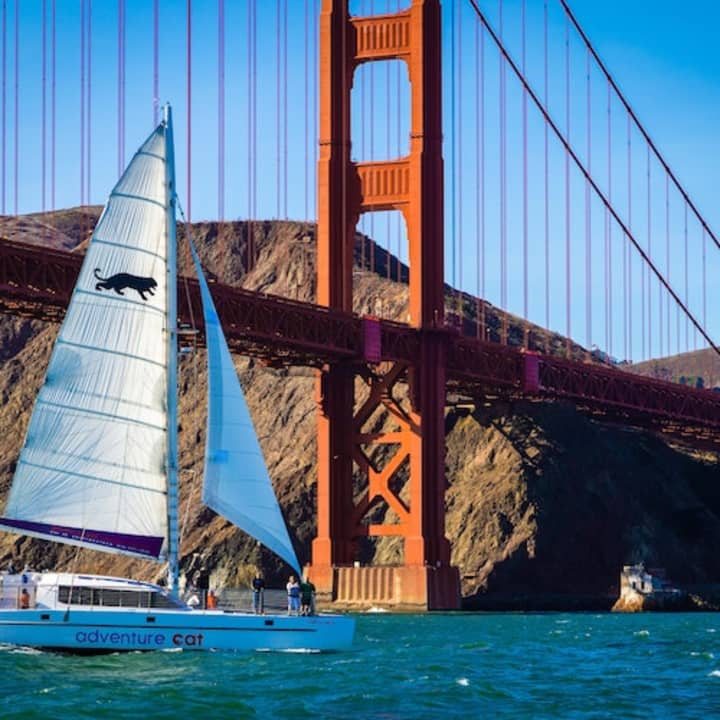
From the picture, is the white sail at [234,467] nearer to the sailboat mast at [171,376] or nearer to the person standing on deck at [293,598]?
the person standing on deck at [293,598]

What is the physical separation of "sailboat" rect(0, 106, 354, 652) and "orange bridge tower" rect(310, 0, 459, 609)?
36.2 meters

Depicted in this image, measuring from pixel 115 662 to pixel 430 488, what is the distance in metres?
42.3

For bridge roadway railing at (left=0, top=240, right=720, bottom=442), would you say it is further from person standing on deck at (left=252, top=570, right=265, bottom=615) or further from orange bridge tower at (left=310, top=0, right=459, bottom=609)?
person standing on deck at (left=252, top=570, right=265, bottom=615)

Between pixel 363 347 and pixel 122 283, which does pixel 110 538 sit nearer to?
pixel 122 283

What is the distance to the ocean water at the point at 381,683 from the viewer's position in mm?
34156

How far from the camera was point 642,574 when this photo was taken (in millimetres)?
91188

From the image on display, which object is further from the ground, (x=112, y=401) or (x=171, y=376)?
(x=171, y=376)

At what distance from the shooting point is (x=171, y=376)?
145 ft

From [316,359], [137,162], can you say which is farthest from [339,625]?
[316,359]

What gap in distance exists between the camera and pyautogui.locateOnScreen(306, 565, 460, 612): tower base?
3177 inches

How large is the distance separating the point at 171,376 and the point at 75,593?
485 centimetres

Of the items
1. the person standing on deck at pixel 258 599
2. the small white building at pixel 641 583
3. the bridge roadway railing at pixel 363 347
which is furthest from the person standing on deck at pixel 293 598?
the small white building at pixel 641 583

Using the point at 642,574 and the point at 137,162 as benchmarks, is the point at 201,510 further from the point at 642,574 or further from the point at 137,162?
the point at 137,162

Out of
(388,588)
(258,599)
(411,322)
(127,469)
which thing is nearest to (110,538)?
(127,469)
